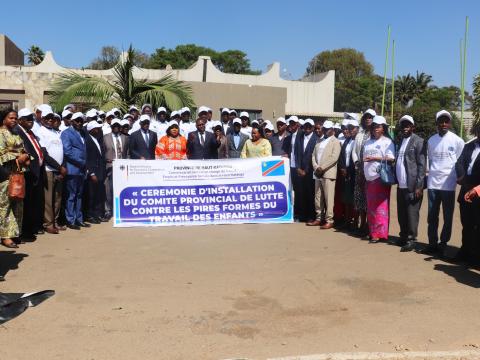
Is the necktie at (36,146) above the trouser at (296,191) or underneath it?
above

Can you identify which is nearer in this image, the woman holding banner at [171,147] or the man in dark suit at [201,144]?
the woman holding banner at [171,147]

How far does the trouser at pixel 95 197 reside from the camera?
930cm

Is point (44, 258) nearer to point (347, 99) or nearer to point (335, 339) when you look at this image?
point (335, 339)

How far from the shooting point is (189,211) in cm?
919

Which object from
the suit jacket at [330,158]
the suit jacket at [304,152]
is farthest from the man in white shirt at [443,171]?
the suit jacket at [304,152]

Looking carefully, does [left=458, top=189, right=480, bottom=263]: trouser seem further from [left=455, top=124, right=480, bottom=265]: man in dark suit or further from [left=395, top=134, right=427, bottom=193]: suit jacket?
[left=395, top=134, right=427, bottom=193]: suit jacket

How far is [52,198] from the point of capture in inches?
328

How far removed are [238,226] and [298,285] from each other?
3592mm

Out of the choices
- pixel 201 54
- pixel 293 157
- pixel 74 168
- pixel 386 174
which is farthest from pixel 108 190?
pixel 201 54

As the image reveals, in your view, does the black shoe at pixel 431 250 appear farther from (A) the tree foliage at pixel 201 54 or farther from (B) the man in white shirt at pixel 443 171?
(A) the tree foliage at pixel 201 54

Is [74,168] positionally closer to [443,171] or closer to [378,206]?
[378,206]

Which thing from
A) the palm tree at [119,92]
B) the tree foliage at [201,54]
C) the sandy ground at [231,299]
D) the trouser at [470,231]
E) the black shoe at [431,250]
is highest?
the tree foliage at [201,54]

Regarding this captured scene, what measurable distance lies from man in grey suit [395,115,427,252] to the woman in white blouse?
24 cm

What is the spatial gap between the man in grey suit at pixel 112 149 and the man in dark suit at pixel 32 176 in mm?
1610
